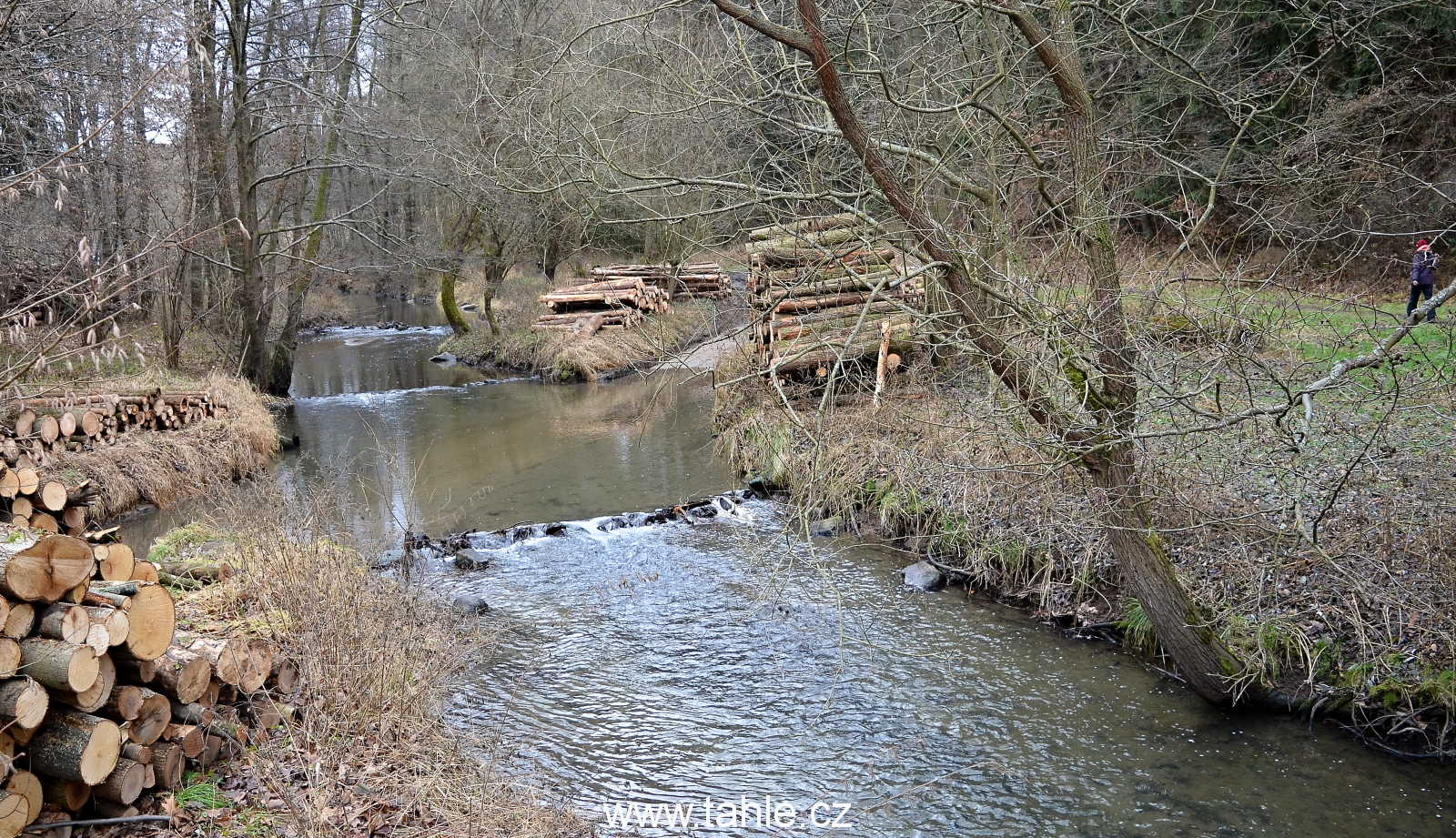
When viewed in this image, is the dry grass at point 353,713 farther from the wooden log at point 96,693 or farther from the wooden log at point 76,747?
the wooden log at point 96,693

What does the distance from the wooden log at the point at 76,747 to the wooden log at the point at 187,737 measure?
0.32 m

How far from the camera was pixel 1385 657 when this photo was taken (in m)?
5.87

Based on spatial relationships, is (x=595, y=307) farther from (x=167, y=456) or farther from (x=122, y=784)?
(x=122, y=784)

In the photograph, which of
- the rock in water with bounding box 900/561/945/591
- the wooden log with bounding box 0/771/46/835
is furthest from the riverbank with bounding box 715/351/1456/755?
the wooden log with bounding box 0/771/46/835

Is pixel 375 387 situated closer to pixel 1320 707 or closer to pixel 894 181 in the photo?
pixel 894 181

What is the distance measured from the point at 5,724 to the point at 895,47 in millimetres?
12074

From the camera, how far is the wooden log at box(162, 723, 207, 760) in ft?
14.4

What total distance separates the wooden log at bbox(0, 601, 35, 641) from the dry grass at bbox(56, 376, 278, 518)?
5.98 m

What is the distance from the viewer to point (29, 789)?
384cm

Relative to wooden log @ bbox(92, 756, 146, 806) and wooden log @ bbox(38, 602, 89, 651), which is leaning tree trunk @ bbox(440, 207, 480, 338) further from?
wooden log @ bbox(92, 756, 146, 806)

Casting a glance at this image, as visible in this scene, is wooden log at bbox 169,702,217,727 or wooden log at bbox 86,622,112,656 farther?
wooden log at bbox 169,702,217,727

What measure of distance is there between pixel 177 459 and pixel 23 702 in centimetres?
906

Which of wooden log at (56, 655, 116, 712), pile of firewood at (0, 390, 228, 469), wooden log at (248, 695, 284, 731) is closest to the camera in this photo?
wooden log at (56, 655, 116, 712)

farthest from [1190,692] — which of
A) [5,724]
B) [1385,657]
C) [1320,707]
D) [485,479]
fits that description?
[485,479]
